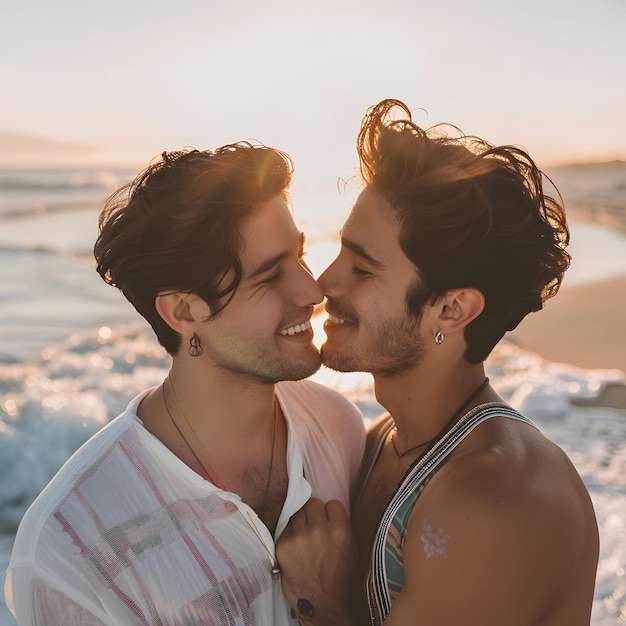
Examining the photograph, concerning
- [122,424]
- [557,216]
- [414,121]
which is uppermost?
[414,121]

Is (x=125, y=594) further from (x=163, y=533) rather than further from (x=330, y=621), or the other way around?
(x=330, y=621)

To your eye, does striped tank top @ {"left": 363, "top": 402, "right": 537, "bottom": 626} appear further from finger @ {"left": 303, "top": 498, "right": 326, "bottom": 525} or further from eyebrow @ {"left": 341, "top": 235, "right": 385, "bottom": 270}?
eyebrow @ {"left": 341, "top": 235, "right": 385, "bottom": 270}

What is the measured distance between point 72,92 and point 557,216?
17954mm

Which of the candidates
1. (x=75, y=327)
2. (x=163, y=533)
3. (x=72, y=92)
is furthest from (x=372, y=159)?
(x=72, y=92)

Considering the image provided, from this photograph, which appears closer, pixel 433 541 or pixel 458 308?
pixel 433 541

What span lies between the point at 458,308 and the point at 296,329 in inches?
26.4

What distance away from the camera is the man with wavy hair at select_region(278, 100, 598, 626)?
2.43 metres

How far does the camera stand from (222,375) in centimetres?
313

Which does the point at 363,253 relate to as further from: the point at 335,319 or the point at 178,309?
the point at 178,309

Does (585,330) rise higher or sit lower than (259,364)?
lower

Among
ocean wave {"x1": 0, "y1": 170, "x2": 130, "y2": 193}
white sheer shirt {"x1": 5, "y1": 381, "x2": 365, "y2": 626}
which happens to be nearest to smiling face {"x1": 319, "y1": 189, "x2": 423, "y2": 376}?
white sheer shirt {"x1": 5, "y1": 381, "x2": 365, "y2": 626}

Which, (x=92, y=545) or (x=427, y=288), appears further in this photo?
(x=427, y=288)

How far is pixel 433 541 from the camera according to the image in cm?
246

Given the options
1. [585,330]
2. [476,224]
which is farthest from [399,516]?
[585,330]
